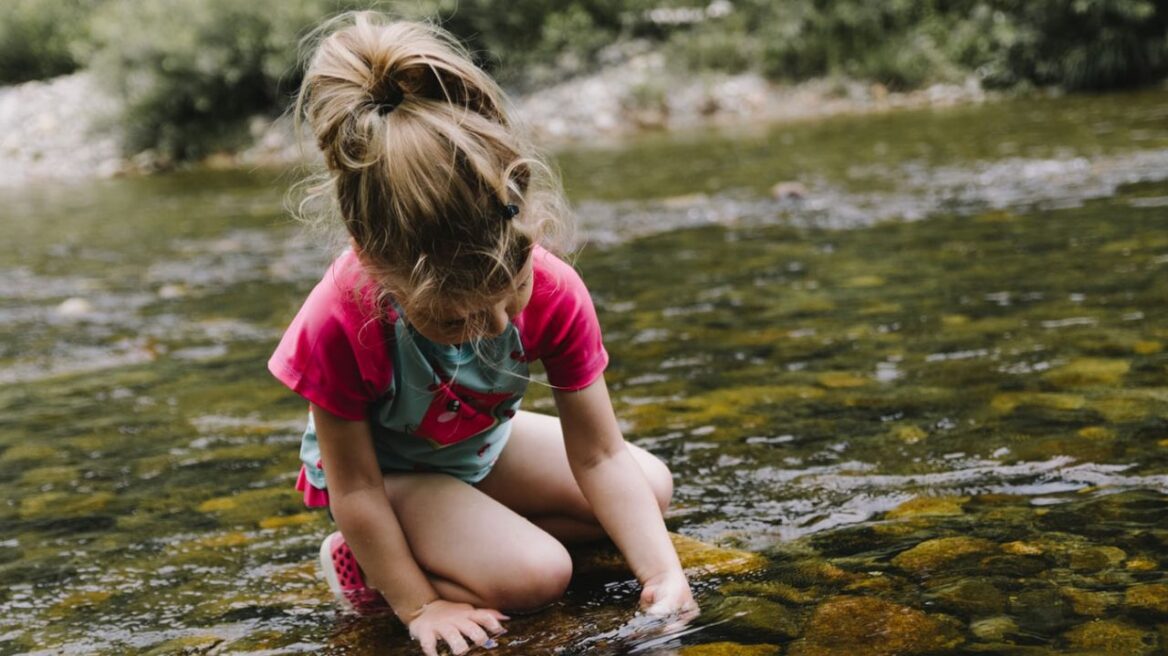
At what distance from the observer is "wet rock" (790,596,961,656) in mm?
1812

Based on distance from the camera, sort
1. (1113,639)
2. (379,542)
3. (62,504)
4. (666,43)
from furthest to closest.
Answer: (666,43), (62,504), (379,542), (1113,639)

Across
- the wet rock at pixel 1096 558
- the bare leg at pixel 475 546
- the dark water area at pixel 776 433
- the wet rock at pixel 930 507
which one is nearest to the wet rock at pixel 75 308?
the dark water area at pixel 776 433

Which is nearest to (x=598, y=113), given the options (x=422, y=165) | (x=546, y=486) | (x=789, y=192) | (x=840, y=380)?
(x=789, y=192)

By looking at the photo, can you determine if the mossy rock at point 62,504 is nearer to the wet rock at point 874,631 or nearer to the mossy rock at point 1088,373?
the wet rock at point 874,631

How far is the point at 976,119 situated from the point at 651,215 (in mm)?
5644

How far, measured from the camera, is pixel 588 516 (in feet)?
8.37

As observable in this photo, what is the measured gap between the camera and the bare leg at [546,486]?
2.55 m

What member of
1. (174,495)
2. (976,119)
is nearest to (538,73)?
(976,119)

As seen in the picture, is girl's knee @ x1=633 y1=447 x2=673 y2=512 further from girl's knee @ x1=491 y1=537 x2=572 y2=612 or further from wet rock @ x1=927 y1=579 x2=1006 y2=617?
wet rock @ x1=927 y1=579 x2=1006 y2=617

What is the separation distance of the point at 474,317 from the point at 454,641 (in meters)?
0.61

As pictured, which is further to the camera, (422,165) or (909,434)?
(909,434)

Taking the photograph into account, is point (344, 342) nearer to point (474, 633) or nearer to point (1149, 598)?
point (474, 633)

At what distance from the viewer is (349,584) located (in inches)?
95.1

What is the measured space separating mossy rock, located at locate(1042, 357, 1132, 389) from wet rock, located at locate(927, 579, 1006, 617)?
139cm
